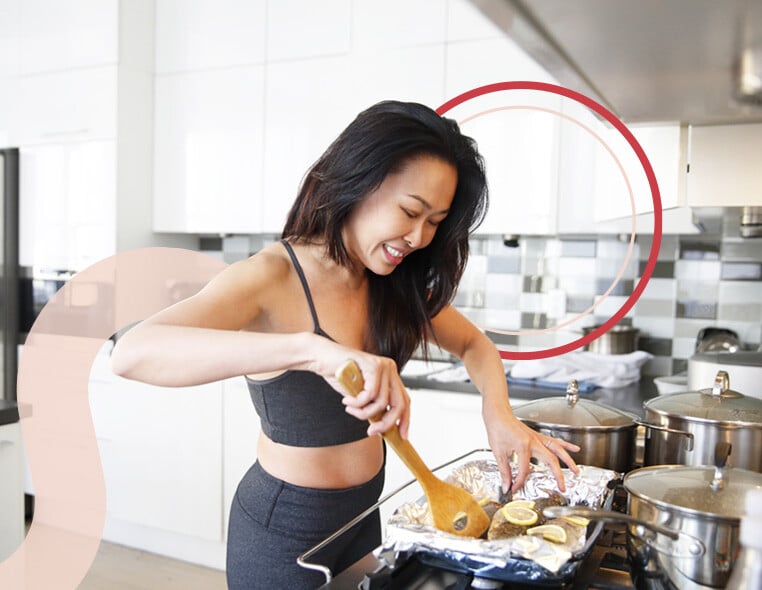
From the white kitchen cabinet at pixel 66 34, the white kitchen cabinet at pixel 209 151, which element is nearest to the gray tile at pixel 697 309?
the white kitchen cabinet at pixel 209 151

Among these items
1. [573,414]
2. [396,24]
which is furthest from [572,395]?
[396,24]

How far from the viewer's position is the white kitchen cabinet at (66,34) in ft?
10.2

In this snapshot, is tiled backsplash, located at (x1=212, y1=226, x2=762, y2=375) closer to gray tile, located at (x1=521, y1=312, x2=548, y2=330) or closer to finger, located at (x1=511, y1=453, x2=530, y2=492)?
gray tile, located at (x1=521, y1=312, x2=548, y2=330)

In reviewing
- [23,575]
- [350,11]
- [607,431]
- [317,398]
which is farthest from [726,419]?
[350,11]

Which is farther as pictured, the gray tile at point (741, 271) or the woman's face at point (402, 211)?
the gray tile at point (741, 271)

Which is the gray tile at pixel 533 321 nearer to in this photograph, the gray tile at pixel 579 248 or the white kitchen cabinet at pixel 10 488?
the gray tile at pixel 579 248

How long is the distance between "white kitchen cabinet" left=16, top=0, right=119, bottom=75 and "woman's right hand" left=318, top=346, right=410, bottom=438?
270 cm

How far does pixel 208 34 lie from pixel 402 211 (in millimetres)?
2375

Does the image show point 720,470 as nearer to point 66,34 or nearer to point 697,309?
point 697,309

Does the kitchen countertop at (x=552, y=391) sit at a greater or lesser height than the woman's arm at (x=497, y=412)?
lesser

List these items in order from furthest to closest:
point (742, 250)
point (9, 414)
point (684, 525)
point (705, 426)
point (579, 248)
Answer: point (579, 248) < point (742, 250) < point (9, 414) < point (705, 426) < point (684, 525)

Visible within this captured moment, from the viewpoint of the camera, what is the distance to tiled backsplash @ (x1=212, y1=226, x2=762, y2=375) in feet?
8.65

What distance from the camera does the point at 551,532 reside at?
833mm

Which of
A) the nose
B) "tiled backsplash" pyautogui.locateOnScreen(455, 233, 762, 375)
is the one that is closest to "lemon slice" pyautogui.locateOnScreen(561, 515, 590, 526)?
the nose
